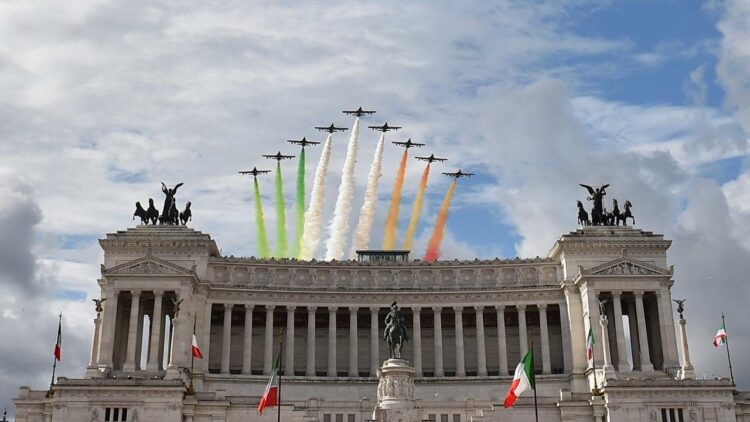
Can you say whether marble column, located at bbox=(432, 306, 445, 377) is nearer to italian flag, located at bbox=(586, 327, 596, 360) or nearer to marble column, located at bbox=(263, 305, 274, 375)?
italian flag, located at bbox=(586, 327, 596, 360)

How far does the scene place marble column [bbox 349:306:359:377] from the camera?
3829 inches

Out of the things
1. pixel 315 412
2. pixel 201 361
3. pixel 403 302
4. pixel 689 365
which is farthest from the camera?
pixel 403 302

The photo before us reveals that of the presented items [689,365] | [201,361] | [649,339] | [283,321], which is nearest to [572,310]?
[649,339]

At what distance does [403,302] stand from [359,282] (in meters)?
5.29

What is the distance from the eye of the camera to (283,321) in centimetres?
10225

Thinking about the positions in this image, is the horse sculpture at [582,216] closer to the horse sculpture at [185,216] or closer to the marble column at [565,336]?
the marble column at [565,336]

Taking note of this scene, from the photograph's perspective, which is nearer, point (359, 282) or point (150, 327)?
point (150, 327)

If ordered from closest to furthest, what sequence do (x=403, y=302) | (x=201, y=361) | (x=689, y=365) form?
(x=689, y=365) → (x=201, y=361) → (x=403, y=302)

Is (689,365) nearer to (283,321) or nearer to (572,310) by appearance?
(572,310)

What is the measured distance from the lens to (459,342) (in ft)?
323

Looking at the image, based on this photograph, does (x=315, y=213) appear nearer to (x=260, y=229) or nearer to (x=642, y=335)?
(x=260, y=229)

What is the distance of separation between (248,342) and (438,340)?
20266 mm

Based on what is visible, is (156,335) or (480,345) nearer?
(156,335)

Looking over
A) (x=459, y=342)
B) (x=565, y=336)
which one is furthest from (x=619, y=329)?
(x=459, y=342)
